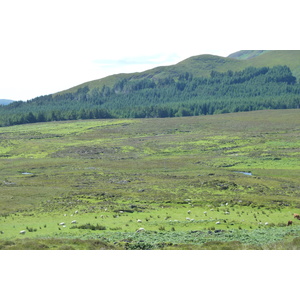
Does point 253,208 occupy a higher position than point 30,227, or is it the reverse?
point 30,227

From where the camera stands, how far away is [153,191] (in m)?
51.8

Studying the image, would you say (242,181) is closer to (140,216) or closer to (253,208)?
(253,208)

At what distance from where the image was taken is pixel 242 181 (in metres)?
A: 57.5

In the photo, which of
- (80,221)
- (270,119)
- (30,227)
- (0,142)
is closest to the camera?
(30,227)

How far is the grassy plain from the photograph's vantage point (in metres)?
24.6

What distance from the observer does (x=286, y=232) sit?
999 inches

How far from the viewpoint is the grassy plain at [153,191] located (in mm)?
24578

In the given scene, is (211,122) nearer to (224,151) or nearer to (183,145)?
(183,145)

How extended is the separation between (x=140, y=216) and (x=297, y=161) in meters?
47.5

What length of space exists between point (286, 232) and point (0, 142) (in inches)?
4202

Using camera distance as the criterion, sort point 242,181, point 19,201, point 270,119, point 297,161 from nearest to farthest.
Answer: point 19,201 < point 242,181 < point 297,161 < point 270,119

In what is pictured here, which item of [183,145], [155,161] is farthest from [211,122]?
[155,161]

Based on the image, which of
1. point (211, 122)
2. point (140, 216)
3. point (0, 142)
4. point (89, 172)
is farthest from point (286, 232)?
point (211, 122)

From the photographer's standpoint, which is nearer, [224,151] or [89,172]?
[89,172]
